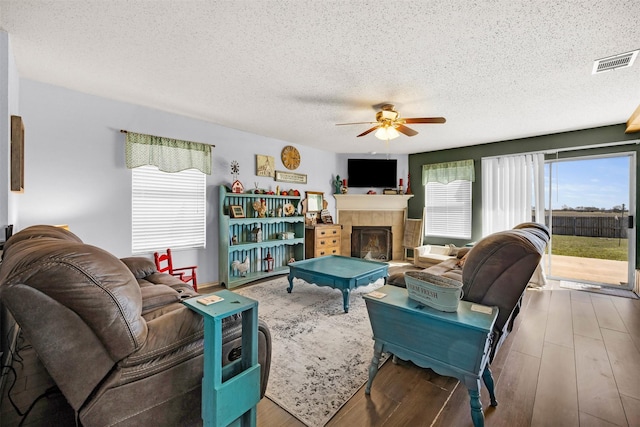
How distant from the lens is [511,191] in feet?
15.9

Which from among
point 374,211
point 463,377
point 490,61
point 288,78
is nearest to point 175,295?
point 463,377

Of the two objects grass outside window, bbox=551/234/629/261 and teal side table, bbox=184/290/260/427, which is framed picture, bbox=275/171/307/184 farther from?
grass outside window, bbox=551/234/629/261

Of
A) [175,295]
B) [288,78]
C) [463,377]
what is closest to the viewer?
[463,377]

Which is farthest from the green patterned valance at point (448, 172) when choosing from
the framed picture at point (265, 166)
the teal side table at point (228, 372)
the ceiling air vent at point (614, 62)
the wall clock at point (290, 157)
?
the teal side table at point (228, 372)

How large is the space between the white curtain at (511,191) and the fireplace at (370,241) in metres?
1.97

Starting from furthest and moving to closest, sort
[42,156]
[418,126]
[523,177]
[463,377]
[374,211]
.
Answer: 1. [374,211]
2. [523,177]
3. [418,126]
4. [42,156]
5. [463,377]

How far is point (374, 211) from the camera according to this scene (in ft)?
20.2

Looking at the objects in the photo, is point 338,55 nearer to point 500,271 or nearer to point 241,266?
point 500,271

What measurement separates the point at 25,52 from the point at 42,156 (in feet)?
3.50

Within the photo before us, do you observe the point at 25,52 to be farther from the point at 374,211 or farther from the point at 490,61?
the point at 374,211

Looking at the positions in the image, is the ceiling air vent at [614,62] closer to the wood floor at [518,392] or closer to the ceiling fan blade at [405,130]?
the ceiling fan blade at [405,130]

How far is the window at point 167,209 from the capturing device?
352 cm


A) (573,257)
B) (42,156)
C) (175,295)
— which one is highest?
(42,156)

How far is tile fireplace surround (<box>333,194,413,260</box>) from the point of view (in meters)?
6.10
